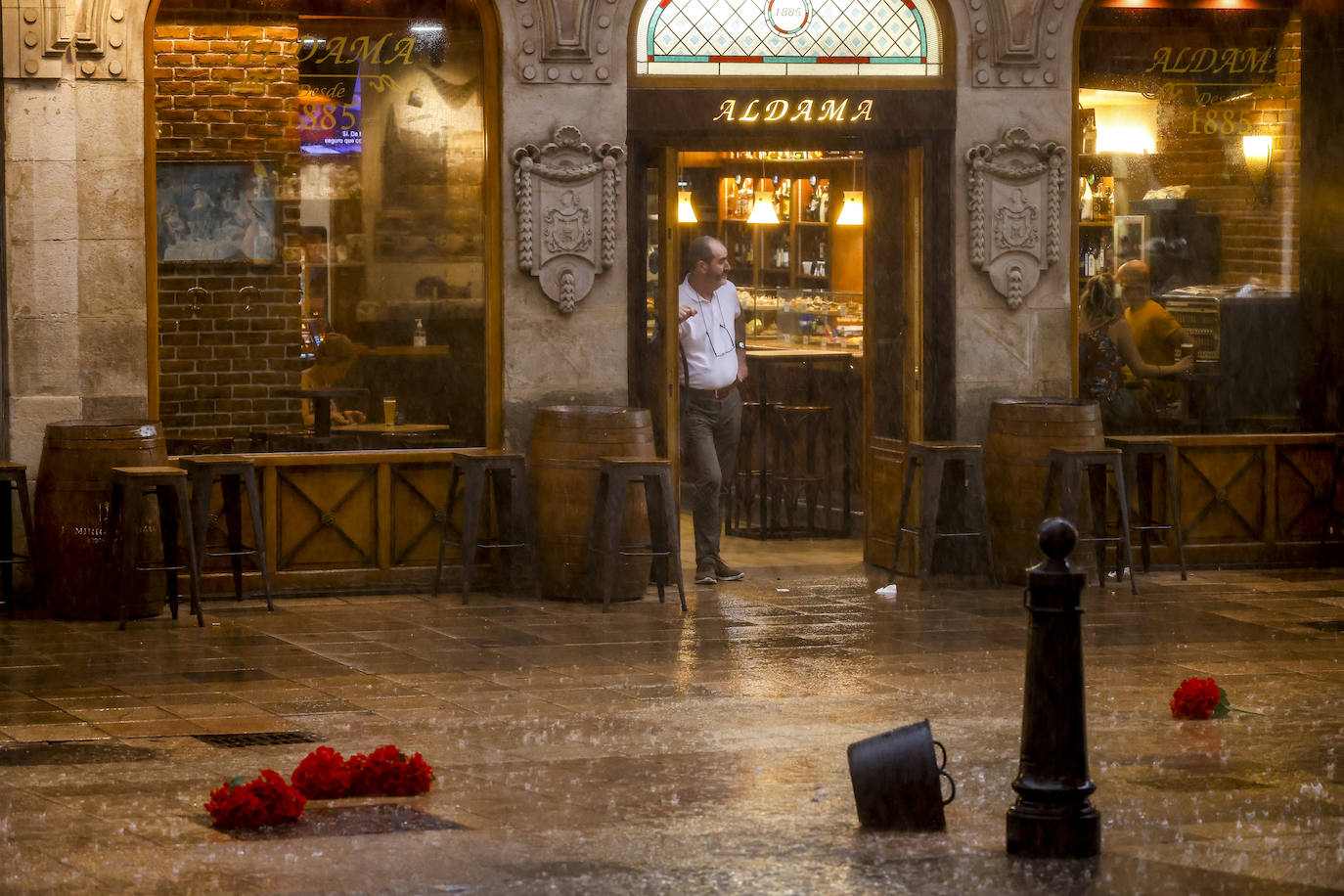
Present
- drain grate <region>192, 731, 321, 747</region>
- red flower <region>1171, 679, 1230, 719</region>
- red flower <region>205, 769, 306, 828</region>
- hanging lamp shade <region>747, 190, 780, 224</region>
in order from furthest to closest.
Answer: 1. hanging lamp shade <region>747, 190, 780, 224</region>
2. red flower <region>1171, 679, 1230, 719</region>
3. drain grate <region>192, 731, 321, 747</region>
4. red flower <region>205, 769, 306, 828</region>

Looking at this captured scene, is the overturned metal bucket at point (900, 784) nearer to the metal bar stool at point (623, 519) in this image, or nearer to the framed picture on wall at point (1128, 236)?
the metal bar stool at point (623, 519)

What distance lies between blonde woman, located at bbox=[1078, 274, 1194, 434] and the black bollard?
6761mm

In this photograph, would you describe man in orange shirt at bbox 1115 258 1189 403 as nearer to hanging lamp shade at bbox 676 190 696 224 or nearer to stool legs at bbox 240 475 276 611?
stool legs at bbox 240 475 276 611

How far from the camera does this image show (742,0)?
12.0 meters

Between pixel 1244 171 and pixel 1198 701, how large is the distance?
5759mm

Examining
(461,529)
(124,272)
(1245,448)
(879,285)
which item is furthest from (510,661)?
(1245,448)

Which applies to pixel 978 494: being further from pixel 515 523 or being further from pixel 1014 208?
pixel 515 523

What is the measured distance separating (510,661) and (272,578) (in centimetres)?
241

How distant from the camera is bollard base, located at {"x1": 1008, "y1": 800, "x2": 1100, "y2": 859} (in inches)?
236

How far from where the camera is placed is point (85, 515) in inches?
416

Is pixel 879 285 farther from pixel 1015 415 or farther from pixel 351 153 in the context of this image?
pixel 351 153

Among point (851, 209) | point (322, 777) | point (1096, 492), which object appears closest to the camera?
point (322, 777)

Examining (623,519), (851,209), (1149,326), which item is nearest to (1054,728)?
(623,519)

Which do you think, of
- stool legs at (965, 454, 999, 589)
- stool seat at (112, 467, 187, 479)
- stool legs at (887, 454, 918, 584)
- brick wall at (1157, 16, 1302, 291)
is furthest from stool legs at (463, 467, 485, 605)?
brick wall at (1157, 16, 1302, 291)
